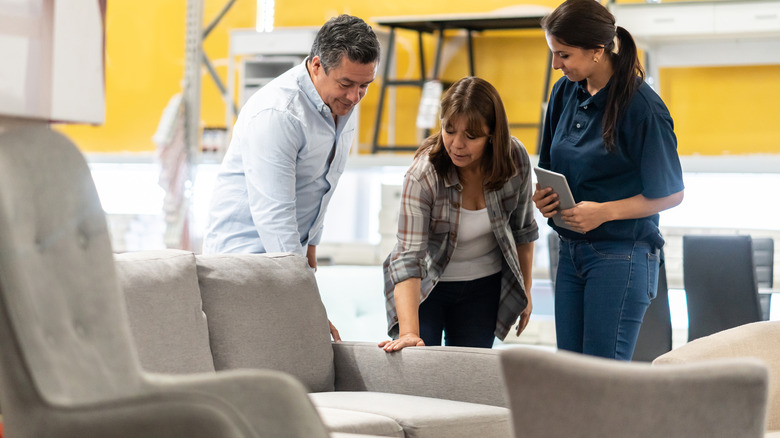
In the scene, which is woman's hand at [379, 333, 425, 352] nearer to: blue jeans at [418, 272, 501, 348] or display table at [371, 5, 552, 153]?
blue jeans at [418, 272, 501, 348]

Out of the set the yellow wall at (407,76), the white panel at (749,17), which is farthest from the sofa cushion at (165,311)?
the yellow wall at (407,76)

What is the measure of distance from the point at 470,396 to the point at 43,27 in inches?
52.6

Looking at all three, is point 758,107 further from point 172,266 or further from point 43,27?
point 43,27

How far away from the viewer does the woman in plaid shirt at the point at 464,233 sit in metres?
2.34

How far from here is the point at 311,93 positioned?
2430 millimetres

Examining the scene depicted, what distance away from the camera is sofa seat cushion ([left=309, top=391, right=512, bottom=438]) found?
2.06 meters

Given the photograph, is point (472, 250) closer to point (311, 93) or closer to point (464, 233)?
point (464, 233)

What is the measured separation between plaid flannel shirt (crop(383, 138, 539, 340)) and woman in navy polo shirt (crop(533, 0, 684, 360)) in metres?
0.15

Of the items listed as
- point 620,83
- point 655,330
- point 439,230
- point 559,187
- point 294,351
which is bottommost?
point 655,330

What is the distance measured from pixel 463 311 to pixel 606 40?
2.63ft

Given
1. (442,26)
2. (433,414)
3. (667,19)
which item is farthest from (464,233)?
(442,26)

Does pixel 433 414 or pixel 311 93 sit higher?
pixel 311 93

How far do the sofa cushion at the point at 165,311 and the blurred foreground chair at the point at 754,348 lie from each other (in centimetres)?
112

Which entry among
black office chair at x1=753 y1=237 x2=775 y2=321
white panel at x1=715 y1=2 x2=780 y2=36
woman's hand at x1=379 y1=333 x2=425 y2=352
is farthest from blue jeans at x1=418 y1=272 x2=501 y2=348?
white panel at x1=715 y1=2 x2=780 y2=36
